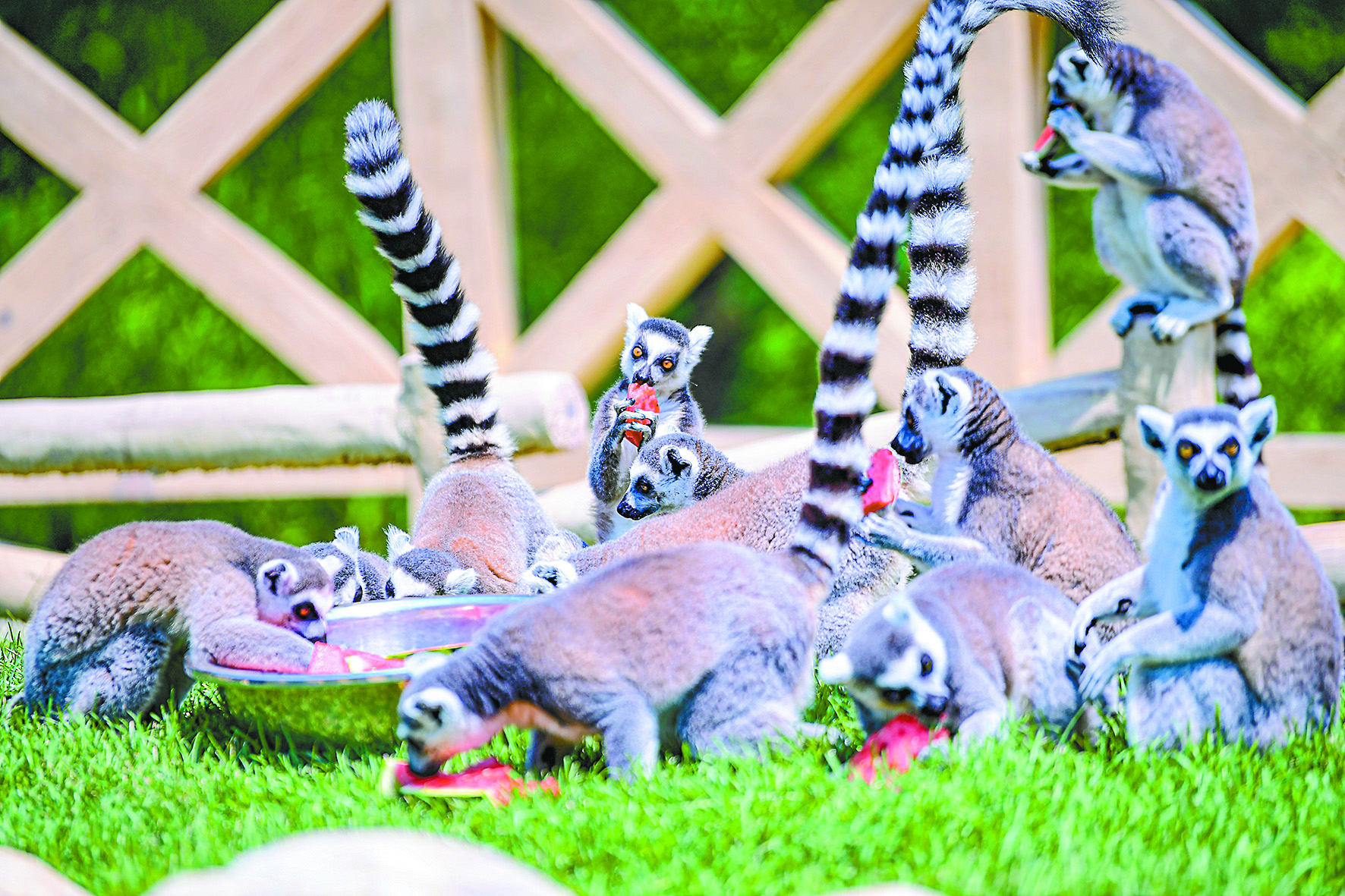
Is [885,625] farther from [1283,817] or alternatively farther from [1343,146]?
[1343,146]

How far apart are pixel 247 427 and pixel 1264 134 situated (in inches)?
143

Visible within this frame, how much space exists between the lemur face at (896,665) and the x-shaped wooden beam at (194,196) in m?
3.18

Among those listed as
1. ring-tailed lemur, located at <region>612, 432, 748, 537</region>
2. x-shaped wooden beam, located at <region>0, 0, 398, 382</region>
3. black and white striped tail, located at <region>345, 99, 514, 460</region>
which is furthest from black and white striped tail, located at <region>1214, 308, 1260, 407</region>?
x-shaped wooden beam, located at <region>0, 0, 398, 382</region>

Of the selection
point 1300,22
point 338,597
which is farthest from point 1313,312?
point 338,597

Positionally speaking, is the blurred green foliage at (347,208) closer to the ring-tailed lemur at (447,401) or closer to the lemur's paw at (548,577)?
the ring-tailed lemur at (447,401)

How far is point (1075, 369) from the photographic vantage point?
399 centimetres

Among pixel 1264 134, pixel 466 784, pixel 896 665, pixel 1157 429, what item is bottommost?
pixel 466 784

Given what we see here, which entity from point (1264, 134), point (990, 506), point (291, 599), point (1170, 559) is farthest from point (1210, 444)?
point (1264, 134)

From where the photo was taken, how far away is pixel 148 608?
2.64 m

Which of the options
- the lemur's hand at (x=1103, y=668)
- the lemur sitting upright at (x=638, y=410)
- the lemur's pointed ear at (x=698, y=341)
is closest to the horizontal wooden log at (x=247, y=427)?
the lemur sitting upright at (x=638, y=410)

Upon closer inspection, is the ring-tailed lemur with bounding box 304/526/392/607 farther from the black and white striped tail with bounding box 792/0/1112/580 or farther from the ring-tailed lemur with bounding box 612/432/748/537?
the black and white striped tail with bounding box 792/0/1112/580

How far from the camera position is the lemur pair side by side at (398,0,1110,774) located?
2.10 metres

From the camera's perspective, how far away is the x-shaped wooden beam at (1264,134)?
371cm

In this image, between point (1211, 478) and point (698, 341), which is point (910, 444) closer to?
point (1211, 478)
